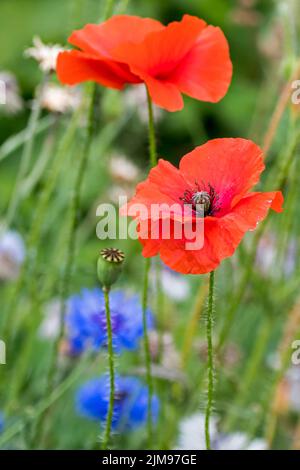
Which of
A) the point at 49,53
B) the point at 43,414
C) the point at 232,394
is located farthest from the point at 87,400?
the point at 49,53

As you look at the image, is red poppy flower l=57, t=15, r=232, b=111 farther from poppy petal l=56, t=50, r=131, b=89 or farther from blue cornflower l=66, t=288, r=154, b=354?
blue cornflower l=66, t=288, r=154, b=354

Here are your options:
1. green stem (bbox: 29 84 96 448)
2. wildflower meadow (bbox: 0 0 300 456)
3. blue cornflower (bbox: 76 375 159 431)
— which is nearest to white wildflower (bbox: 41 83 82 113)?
wildflower meadow (bbox: 0 0 300 456)

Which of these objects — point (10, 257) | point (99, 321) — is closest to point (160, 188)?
point (99, 321)

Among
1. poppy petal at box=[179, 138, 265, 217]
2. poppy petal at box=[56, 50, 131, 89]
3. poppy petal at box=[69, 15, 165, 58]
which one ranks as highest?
poppy petal at box=[69, 15, 165, 58]

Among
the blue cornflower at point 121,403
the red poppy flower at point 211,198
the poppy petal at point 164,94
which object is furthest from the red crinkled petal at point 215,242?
the blue cornflower at point 121,403
